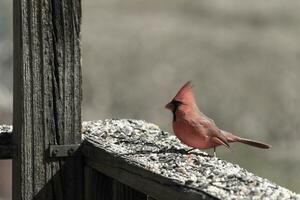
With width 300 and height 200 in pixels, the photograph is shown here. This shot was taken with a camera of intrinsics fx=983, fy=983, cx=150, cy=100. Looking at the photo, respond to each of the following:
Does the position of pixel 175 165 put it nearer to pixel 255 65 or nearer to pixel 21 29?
pixel 21 29

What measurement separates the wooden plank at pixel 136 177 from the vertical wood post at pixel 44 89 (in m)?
0.10

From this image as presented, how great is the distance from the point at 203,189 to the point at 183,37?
11.0 metres

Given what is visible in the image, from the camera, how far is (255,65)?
1226 cm

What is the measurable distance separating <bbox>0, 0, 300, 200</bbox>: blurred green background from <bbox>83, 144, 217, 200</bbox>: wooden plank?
18.2 ft

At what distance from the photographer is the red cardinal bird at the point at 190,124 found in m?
2.80

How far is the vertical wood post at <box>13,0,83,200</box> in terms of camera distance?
2531 millimetres

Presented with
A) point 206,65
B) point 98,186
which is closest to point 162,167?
point 98,186

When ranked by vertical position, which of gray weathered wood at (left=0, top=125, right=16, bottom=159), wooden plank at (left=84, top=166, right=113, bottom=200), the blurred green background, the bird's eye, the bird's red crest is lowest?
the blurred green background

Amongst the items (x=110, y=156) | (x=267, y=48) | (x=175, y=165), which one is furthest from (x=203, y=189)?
(x=267, y=48)

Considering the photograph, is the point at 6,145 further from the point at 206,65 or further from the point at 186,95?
the point at 206,65

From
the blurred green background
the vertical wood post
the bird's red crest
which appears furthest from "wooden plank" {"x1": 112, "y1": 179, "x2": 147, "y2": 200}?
the blurred green background

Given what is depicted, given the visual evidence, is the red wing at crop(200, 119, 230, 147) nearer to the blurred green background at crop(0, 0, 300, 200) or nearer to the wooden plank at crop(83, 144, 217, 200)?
the wooden plank at crop(83, 144, 217, 200)

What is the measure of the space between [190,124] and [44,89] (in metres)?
0.51

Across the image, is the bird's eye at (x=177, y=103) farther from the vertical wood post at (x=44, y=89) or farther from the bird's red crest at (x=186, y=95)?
the vertical wood post at (x=44, y=89)
